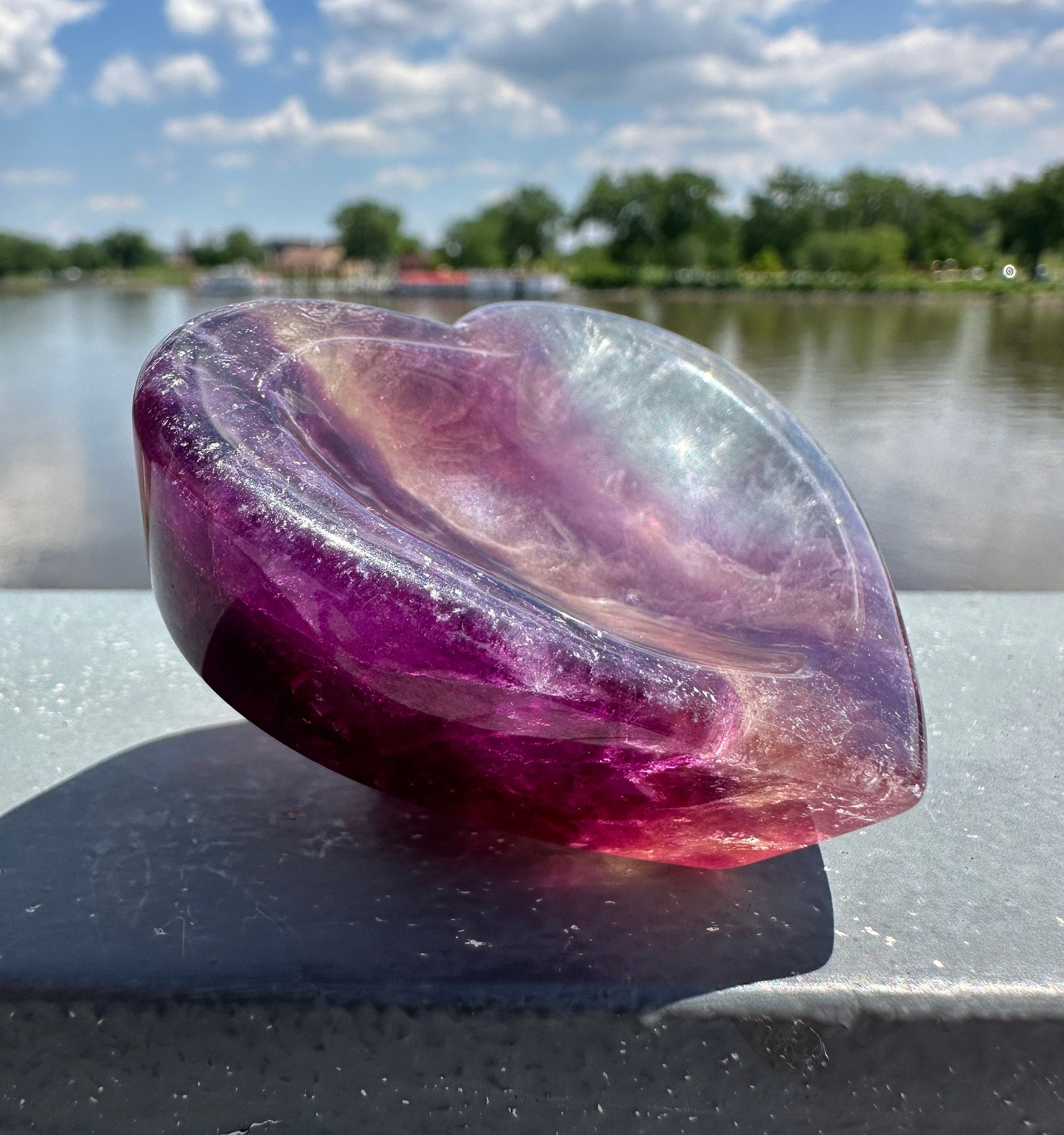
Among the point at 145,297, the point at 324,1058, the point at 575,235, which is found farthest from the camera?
the point at 575,235

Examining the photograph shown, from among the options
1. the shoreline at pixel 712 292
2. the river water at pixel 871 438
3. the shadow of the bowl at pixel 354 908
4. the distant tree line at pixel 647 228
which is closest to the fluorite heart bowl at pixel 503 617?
the shadow of the bowl at pixel 354 908

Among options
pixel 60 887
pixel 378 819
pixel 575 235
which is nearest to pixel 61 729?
pixel 60 887

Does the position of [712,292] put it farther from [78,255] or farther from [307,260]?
[307,260]

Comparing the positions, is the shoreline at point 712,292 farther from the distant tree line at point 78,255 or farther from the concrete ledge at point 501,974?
the concrete ledge at point 501,974

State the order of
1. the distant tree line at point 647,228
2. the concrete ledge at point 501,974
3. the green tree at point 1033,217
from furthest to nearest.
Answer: the distant tree line at point 647,228 < the green tree at point 1033,217 < the concrete ledge at point 501,974

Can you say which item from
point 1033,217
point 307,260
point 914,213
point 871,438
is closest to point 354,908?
point 871,438

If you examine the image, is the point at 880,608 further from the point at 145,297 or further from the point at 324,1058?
the point at 145,297

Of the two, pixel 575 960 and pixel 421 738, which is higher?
pixel 421 738

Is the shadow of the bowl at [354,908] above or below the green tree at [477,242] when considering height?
below
